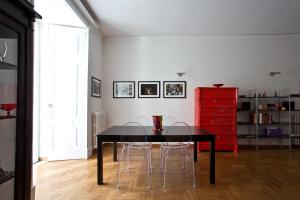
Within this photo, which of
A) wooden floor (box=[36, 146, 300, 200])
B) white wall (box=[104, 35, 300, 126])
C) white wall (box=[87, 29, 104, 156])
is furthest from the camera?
white wall (box=[104, 35, 300, 126])

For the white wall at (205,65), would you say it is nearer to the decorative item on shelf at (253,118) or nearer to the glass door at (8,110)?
the decorative item on shelf at (253,118)

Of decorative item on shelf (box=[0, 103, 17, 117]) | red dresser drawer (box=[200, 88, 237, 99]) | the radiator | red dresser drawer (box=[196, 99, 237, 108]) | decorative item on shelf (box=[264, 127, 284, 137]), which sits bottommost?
decorative item on shelf (box=[264, 127, 284, 137])

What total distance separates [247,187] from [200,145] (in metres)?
2.46

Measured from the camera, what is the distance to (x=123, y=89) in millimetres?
6320

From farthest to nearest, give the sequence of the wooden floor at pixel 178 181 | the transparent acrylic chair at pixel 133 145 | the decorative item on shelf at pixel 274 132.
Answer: the decorative item on shelf at pixel 274 132 < the transparent acrylic chair at pixel 133 145 < the wooden floor at pixel 178 181

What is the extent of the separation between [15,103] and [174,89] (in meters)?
5.04

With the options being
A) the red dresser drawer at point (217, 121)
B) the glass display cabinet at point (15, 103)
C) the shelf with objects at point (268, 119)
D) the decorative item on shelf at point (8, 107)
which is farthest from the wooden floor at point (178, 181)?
the decorative item on shelf at point (8, 107)

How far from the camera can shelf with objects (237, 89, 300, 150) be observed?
5.94 metres

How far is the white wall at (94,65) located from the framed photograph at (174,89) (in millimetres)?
1789

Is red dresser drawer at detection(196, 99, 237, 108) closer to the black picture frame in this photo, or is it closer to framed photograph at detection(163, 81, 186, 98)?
framed photograph at detection(163, 81, 186, 98)

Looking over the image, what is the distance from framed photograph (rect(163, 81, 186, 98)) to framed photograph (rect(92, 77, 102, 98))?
175cm

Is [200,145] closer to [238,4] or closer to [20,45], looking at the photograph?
[238,4]

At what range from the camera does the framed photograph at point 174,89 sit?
6.24 m

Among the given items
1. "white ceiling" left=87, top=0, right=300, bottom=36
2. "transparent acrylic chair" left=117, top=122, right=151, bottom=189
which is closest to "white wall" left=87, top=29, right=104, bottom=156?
"white ceiling" left=87, top=0, right=300, bottom=36
